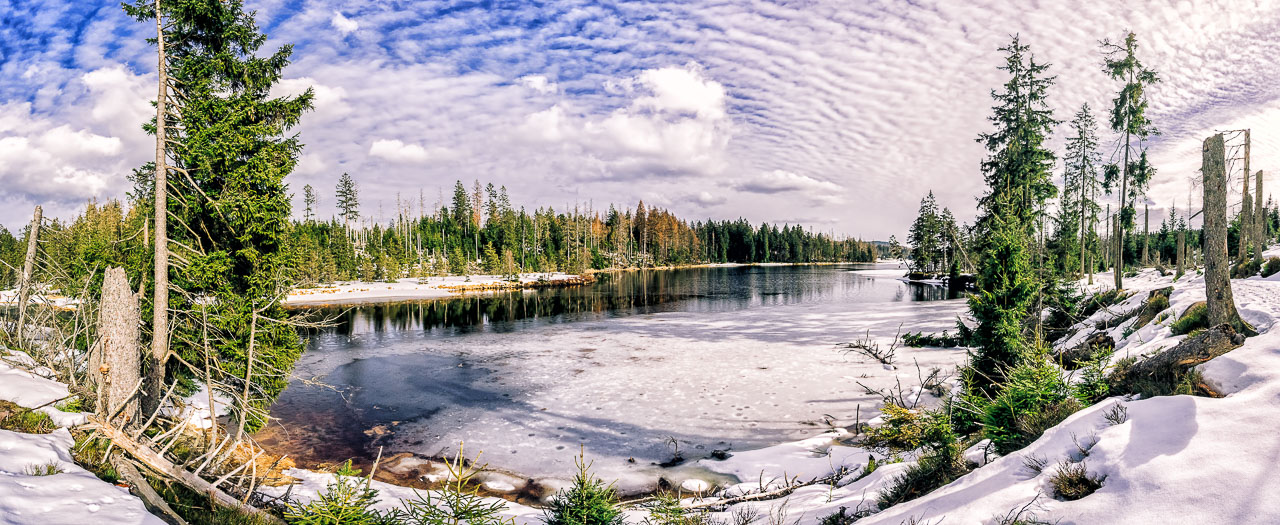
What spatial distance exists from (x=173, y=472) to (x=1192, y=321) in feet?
55.8

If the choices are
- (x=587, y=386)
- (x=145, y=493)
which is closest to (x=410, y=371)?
(x=587, y=386)

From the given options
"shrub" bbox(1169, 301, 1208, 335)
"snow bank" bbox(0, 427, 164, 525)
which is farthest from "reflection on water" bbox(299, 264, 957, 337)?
"shrub" bbox(1169, 301, 1208, 335)

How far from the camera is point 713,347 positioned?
22.4 metres

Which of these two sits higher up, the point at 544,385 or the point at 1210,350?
the point at 1210,350

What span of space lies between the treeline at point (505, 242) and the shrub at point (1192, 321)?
54340 mm

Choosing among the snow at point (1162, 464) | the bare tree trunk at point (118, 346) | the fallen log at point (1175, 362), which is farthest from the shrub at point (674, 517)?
the bare tree trunk at point (118, 346)

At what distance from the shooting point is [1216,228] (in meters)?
6.96

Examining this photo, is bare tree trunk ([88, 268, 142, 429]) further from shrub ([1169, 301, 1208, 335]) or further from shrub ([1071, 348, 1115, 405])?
shrub ([1169, 301, 1208, 335])

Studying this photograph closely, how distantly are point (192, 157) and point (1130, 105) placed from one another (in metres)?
33.5

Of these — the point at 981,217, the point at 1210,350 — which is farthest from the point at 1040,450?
the point at 981,217

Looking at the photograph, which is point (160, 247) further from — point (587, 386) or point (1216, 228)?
point (1216, 228)

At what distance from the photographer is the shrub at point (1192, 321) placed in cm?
999

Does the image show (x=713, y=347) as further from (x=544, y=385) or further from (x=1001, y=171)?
(x=1001, y=171)

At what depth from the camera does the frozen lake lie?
11.8m
